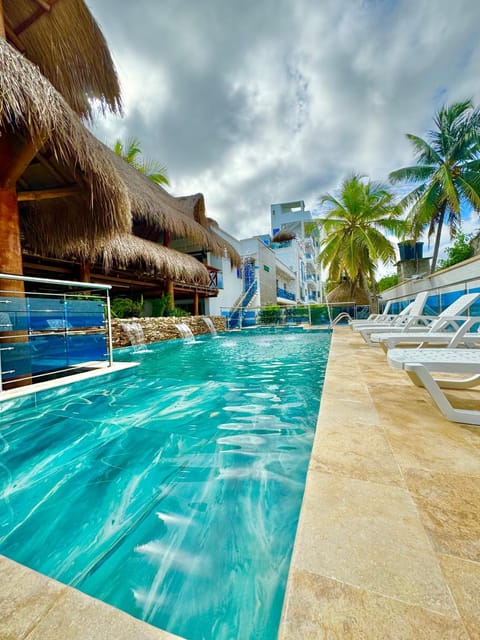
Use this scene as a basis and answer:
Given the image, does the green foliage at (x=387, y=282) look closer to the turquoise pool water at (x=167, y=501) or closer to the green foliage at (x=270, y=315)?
the green foliage at (x=270, y=315)

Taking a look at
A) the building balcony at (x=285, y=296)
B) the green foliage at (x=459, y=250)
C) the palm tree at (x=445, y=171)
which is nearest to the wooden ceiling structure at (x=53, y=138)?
the palm tree at (x=445, y=171)

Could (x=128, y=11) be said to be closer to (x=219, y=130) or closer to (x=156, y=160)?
(x=219, y=130)

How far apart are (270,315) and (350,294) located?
4581 mm

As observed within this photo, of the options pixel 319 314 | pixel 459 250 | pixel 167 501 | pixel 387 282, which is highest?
pixel 387 282

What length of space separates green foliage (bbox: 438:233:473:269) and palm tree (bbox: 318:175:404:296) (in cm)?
303

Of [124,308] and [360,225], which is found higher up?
[360,225]

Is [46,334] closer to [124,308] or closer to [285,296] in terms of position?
[124,308]

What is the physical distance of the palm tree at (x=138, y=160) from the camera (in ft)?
50.0

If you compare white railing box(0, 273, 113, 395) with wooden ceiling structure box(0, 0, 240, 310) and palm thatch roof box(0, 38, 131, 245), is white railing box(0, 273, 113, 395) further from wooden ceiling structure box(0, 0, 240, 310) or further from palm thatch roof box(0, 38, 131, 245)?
palm thatch roof box(0, 38, 131, 245)

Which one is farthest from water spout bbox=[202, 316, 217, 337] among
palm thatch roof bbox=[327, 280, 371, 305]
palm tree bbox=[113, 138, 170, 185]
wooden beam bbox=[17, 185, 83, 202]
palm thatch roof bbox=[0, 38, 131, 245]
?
palm tree bbox=[113, 138, 170, 185]

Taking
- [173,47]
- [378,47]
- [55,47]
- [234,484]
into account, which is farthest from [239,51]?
[234,484]

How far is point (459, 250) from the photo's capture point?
13430 mm

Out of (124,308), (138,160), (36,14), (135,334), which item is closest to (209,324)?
(124,308)

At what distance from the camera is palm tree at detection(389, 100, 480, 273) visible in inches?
462
